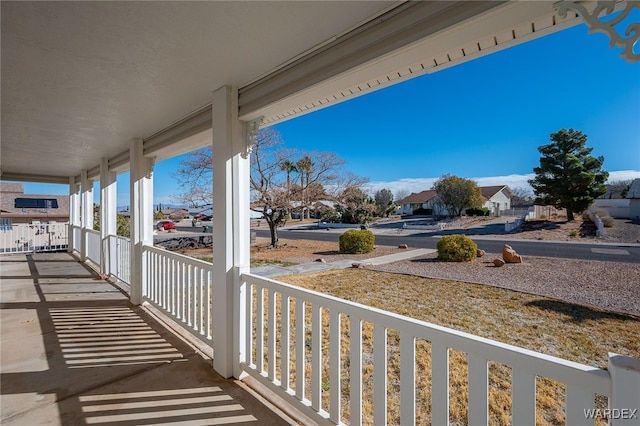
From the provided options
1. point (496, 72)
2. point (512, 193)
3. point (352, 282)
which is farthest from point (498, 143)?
point (352, 282)

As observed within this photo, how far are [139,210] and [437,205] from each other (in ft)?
12.2

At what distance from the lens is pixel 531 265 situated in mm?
3195

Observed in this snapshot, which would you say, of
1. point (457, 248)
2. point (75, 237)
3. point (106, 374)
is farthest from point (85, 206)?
point (457, 248)

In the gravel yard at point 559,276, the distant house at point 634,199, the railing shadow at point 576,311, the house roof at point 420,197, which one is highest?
the house roof at point 420,197

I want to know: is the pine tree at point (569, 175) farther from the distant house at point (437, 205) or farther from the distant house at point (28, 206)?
the distant house at point (28, 206)

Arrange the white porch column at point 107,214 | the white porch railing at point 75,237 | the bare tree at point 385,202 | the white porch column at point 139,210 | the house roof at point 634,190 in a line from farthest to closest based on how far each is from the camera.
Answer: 1. the white porch railing at point 75,237
2. the white porch column at point 107,214
3. the white porch column at point 139,210
4. the bare tree at point 385,202
5. the house roof at point 634,190

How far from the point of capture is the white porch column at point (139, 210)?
4027 mm

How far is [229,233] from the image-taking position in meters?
2.40

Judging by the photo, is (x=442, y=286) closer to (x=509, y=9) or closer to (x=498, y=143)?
(x=498, y=143)

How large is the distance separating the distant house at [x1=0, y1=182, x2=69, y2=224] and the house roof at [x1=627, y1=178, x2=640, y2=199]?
2128 cm

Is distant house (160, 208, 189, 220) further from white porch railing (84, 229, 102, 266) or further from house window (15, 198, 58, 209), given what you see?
house window (15, 198, 58, 209)

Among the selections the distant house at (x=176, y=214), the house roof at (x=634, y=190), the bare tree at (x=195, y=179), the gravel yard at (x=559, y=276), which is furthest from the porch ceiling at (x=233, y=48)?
the distant house at (x=176, y=214)

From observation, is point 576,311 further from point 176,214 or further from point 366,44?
point 176,214

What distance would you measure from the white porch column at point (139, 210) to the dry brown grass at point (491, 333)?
2400mm
